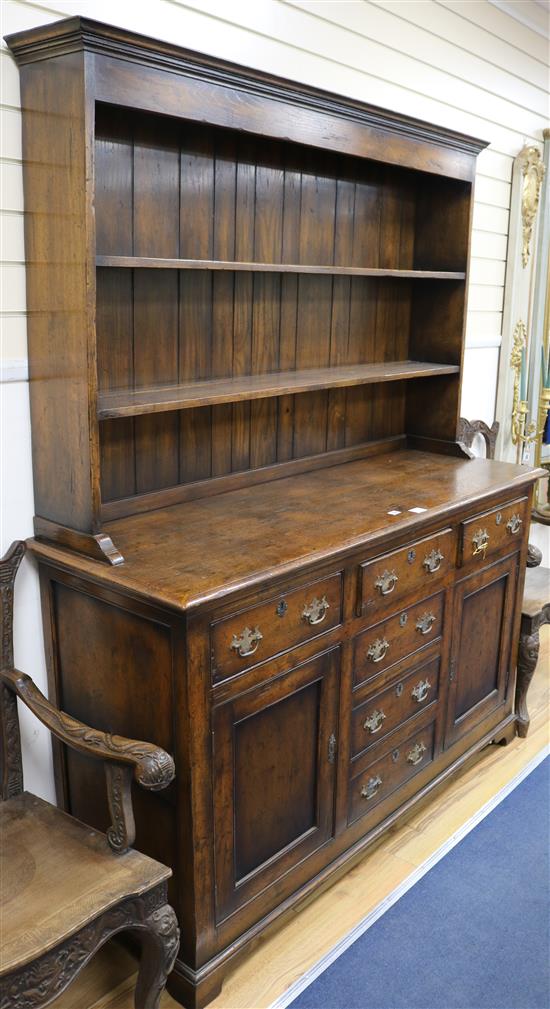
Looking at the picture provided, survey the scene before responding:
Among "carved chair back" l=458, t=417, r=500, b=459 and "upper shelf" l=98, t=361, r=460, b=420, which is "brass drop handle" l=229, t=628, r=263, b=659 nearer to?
"upper shelf" l=98, t=361, r=460, b=420

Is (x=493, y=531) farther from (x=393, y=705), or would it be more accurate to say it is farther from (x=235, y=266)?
(x=235, y=266)

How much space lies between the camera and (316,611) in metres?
2.12

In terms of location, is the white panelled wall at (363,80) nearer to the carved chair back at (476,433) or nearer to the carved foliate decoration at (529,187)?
the carved foliate decoration at (529,187)

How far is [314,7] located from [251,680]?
201cm

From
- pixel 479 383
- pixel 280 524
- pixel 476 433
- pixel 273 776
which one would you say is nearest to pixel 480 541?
pixel 280 524

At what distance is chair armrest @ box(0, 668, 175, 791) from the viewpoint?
1.68 meters

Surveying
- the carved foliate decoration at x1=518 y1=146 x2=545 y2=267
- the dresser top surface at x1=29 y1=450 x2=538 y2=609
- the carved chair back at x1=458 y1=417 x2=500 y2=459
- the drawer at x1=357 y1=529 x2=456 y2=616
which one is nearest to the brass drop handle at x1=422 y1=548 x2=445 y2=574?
the drawer at x1=357 y1=529 x2=456 y2=616

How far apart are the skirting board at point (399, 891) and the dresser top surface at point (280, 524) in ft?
3.20

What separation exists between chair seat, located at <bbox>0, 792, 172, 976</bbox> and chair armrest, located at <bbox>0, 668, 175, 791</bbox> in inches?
7.3

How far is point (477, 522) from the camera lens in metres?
2.70

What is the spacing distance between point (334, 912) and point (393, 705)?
1.87 feet

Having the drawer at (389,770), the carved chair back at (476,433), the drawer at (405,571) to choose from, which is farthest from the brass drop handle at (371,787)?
the carved chair back at (476,433)

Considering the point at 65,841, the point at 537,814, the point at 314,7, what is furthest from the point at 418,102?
the point at 65,841

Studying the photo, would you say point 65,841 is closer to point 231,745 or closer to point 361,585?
point 231,745
